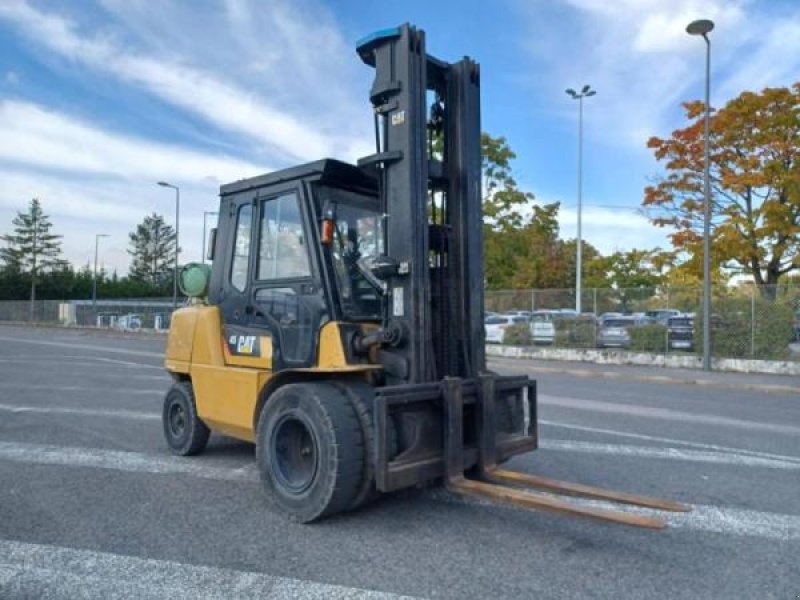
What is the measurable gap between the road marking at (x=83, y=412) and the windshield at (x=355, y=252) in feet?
16.2

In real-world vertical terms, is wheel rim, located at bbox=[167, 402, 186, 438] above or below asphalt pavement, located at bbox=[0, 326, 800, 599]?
above

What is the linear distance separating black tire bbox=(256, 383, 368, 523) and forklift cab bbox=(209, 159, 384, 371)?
47cm

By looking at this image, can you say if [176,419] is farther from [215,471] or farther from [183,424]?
[215,471]

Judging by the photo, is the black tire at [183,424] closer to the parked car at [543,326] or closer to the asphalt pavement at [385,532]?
the asphalt pavement at [385,532]

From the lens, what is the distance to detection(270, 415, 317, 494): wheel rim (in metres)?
4.85

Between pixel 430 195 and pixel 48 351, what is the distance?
71.7 ft

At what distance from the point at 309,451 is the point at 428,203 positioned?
206 cm

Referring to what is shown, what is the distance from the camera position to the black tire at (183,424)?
6.57 meters

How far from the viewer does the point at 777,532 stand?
4.48m

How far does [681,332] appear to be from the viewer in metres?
19.5

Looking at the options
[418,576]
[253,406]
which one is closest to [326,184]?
[253,406]

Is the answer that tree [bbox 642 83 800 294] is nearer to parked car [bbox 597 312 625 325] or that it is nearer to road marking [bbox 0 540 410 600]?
parked car [bbox 597 312 625 325]

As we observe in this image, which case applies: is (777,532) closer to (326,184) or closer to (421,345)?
(421,345)

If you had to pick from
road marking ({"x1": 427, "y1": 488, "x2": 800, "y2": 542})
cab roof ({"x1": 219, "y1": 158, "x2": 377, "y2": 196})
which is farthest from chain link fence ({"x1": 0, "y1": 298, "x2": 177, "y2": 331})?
road marking ({"x1": 427, "y1": 488, "x2": 800, "y2": 542})
